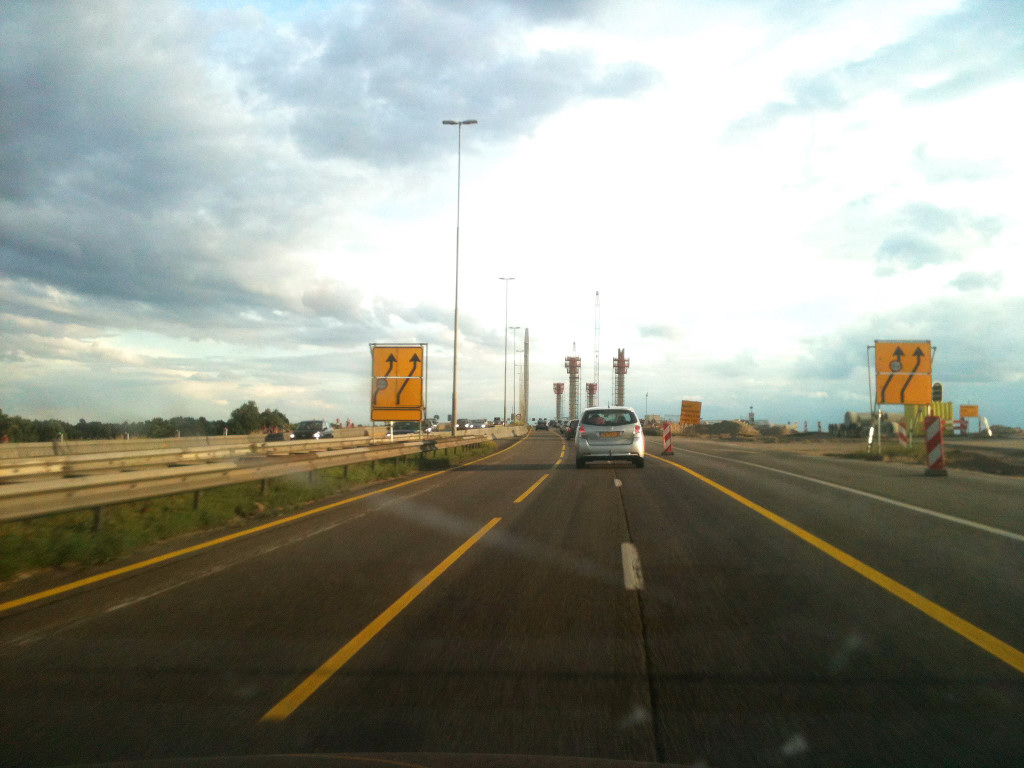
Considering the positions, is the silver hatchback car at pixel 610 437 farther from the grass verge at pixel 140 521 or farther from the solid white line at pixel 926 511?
the grass verge at pixel 140 521

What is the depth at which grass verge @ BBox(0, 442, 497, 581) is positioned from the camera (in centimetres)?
838

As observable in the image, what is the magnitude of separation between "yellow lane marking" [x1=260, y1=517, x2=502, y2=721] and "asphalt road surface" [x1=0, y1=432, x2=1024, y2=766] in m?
0.03

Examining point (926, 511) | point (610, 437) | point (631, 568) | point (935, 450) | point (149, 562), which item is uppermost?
point (610, 437)

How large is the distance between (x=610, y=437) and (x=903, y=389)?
14616 mm

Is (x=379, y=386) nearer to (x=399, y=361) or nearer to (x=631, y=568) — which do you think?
(x=399, y=361)

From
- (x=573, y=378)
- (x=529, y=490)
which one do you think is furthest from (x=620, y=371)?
(x=529, y=490)

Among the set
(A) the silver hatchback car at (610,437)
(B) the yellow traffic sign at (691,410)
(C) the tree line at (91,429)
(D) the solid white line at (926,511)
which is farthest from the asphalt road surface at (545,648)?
(B) the yellow traffic sign at (691,410)

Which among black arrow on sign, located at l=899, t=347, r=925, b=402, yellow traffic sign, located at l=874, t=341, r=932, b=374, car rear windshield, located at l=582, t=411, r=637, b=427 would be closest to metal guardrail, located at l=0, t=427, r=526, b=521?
car rear windshield, located at l=582, t=411, r=637, b=427

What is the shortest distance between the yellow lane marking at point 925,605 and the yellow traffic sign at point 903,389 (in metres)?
21.5

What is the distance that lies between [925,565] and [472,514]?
667 cm

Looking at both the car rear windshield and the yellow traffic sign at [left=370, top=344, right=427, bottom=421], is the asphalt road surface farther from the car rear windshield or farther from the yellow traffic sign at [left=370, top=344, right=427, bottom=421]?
the yellow traffic sign at [left=370, top=344, right=427, bottom=421]

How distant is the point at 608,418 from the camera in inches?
880

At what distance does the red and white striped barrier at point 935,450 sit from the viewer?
61.2ft

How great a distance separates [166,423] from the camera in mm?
39562
